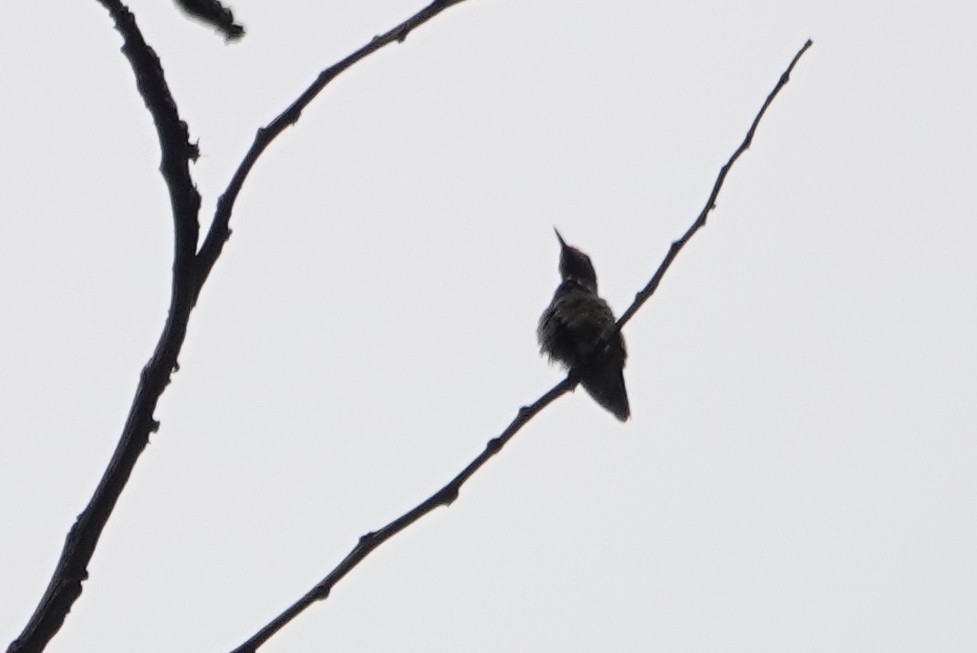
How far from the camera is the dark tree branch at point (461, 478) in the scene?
1942 millimetres

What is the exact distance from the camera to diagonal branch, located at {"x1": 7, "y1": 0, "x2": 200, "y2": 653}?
76.2 inches

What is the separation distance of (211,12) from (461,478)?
2.91 ft

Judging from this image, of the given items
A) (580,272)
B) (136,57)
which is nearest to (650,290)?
(136,57)

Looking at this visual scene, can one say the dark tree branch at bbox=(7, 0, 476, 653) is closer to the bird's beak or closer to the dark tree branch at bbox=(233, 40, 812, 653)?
the dark tree branch at bbox=(233, 40, 812, 653)

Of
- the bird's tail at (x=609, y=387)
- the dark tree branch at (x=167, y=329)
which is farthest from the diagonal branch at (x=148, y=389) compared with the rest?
the bird's tail at (x=609, y=387)

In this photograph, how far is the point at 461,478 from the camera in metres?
2.11

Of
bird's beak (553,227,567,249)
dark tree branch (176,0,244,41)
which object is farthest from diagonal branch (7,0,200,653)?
bird's beak (553,227,567,249)

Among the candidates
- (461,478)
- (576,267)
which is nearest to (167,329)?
(461,478)

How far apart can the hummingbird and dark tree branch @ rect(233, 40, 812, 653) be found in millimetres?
3499

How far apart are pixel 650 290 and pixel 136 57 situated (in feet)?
3.96

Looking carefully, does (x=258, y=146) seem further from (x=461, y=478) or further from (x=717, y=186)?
(x=717, y=186)

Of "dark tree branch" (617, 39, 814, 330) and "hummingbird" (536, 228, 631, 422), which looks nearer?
"dark tree branch" (617, 39, 814, 330)

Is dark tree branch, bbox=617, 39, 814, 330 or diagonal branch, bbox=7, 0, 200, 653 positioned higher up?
dark tree branch, bbox=617, 39, 814, 330

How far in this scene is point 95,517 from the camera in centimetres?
201
